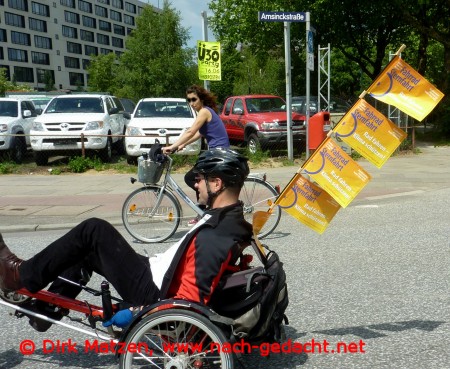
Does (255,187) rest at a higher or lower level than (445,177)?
higher

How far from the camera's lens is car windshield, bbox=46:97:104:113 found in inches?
601

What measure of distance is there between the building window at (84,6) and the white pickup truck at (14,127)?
94389 millimetres

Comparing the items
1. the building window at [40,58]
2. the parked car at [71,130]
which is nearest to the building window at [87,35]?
the building window at [40,58]

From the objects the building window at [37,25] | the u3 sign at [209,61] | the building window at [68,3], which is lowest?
the u3 sign at [209,61]

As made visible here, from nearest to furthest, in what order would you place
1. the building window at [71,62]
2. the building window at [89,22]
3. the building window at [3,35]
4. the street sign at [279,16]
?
the street sign at [279,16] < the building window at [3,35] < the building window at [71,62] < the building window at [89,22]

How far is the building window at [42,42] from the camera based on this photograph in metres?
92.9

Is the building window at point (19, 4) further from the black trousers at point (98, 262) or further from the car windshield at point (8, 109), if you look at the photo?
the black trousers at point (98, 262)

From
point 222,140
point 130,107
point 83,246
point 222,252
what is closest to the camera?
point 222,252

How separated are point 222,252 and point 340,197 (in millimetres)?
1391

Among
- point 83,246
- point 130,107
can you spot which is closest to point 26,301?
point 83,246

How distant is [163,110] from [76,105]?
2352mm

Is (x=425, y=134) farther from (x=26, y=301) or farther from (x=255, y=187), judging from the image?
(x=26, y=301)

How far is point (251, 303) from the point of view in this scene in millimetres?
3135

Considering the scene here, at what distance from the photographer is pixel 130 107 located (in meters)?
22.9
